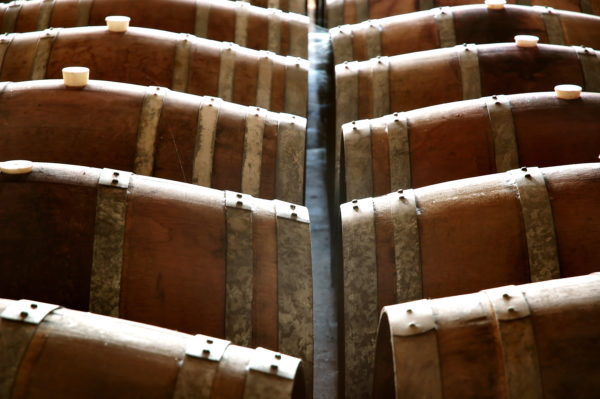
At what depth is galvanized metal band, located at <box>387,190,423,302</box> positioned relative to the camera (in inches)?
→ 105

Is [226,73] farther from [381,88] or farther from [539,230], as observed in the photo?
[539,230]

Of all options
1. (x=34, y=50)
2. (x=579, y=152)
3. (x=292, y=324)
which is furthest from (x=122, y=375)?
(x=34, y=50)

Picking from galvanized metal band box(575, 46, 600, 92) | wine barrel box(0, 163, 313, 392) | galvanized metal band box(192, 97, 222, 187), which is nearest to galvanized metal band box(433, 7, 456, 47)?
galvanized metal band box(575, 46, 600, 92)

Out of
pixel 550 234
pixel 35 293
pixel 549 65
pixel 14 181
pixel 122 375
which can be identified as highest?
pixel 549 65

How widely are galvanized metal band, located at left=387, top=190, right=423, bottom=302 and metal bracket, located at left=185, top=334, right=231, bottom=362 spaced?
0.87m

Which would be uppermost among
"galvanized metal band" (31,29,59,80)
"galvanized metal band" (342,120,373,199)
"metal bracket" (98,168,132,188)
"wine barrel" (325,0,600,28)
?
"wine barrel" (325,0,600,28)

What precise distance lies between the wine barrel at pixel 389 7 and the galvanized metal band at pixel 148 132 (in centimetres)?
256

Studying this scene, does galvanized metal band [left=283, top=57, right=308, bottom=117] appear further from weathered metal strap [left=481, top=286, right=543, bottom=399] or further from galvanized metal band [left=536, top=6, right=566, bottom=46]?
weathered metal strap [left=481, top=286, right=543, bottom=399]

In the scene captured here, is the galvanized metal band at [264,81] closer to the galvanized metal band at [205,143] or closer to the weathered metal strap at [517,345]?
the galvanized metal band at [205,143]

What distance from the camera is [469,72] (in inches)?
156

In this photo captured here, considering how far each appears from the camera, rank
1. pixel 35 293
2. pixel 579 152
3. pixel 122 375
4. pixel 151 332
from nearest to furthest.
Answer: pixel 122 375 < pixel 151 332 < pixel 35 293 < pixel 579 152

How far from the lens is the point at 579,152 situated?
327 cm

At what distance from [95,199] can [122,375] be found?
2.81 feet

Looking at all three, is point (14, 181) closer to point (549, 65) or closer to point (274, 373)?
point (274, 373)
